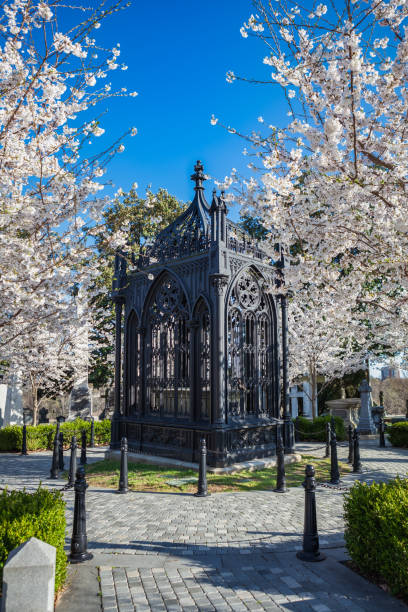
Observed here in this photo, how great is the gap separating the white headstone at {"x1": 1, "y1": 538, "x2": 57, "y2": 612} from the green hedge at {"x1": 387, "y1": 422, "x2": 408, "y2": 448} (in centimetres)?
1650

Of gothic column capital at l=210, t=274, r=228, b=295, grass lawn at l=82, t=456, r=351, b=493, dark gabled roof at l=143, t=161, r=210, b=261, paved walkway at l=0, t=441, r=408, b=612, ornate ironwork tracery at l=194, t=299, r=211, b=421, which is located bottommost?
grass lawn at l=82, t=456, r=351, b=493

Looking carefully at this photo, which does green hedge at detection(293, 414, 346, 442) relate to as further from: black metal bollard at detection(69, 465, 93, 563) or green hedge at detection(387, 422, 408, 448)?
black metal bollard at detection(69, 465, 93, 563)

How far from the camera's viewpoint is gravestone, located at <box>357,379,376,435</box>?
21094mm

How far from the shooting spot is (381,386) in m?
45.4

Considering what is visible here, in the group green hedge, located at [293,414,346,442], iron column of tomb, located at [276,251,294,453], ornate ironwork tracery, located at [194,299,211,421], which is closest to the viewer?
ornate ironwork tracery, located at [194,299,211,421]

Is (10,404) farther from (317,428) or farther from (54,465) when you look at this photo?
(317,428)

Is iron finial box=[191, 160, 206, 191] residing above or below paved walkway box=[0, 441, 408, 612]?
above

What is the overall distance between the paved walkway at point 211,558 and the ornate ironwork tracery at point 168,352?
3602mm

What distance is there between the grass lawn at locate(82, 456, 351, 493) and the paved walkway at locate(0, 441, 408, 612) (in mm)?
561

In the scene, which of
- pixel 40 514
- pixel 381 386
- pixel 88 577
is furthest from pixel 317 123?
pixel 381 386

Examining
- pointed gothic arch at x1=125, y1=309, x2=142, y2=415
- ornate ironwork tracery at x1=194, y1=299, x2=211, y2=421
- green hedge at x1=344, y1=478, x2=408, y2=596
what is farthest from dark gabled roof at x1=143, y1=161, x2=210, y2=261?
green hedge at x1=344, y1=478, x2=408, y2=596

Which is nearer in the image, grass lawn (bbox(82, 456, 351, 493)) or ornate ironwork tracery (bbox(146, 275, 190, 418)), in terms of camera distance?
grass lawn (bbox(82, 456, 351, 493))

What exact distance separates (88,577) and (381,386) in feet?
150

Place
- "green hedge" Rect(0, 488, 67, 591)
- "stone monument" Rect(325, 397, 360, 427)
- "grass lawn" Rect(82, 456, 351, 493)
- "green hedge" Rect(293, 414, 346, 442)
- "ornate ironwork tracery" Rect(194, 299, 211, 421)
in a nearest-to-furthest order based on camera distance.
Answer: "green hedge" Rect(0, 488, 67, 591) → "grass lawn" Rect(82, 456, 351, 493) → "ornate ironwork tracery" Rect(194, 299, 211, 421) → "green hedge" Rect(293, 414, 346, 442) → "stone monument" Rect(325, 397, 360, 427)
